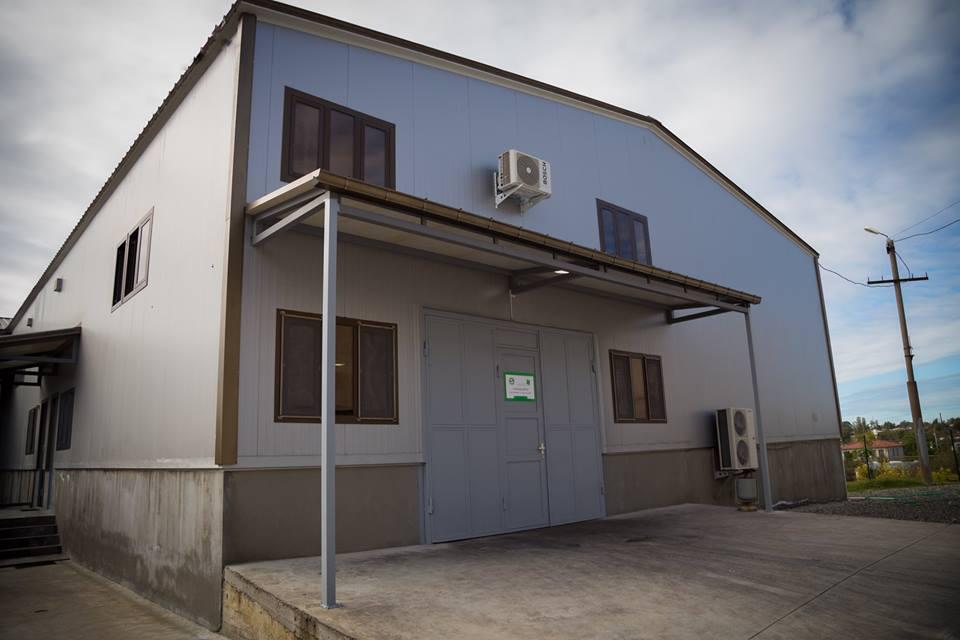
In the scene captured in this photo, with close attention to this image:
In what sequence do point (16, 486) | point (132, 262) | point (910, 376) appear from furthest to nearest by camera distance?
point (910, 376) → point (16, 486) → point (132, 262)

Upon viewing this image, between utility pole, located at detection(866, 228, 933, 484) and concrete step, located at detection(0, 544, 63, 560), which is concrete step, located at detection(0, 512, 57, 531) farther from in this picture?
utility pole, located at detection(866, 228, 933, 484)

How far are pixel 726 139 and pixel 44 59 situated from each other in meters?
13.6

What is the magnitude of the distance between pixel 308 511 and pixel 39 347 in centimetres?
879

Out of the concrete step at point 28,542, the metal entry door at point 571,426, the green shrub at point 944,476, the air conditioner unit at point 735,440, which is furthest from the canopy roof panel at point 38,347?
the green shrub at point 944,476

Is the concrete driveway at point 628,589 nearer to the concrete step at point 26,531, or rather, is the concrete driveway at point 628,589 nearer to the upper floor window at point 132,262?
the upper floor window at point 132,262

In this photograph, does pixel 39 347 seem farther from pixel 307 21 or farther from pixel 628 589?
pixel 628 589

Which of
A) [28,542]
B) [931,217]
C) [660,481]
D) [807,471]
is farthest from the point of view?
[931,217]

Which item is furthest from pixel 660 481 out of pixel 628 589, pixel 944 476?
pixel 944 476

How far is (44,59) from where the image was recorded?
32.7ft

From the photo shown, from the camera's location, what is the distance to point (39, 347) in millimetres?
11383

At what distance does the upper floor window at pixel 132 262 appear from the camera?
7960mm

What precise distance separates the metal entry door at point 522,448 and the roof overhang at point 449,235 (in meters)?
1.02

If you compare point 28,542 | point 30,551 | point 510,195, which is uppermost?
point 510,195

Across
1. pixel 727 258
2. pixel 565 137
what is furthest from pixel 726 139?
pixel 565 137
